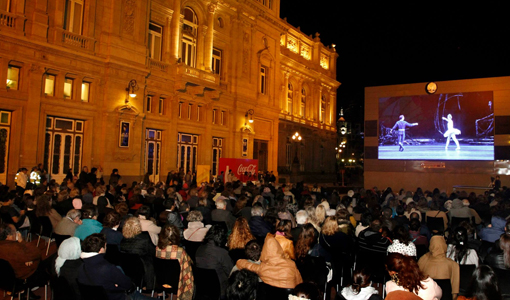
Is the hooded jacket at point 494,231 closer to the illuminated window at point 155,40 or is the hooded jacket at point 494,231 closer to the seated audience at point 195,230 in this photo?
the seated audience at point 195,230

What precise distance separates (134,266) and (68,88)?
15030mm

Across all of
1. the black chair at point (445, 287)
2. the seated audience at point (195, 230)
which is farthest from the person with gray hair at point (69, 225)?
the black chair at point (445, 287)

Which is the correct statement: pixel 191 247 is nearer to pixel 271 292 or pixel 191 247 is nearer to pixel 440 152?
pixel 271 292

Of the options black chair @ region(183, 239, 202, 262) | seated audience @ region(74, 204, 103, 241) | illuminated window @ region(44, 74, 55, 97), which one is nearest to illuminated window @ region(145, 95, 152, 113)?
illuminated window @ region(44, 74, 55, 97)

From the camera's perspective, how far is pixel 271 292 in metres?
4.74

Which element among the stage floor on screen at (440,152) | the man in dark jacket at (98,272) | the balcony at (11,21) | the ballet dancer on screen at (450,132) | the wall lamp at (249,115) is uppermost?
the balcony at (11,21)

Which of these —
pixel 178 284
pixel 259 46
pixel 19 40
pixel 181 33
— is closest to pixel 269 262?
pixel 178 284

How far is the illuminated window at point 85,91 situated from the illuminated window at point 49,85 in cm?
141

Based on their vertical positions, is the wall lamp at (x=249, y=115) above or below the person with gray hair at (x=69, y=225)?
above

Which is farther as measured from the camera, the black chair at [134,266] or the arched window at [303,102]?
the arched window at [303,102]

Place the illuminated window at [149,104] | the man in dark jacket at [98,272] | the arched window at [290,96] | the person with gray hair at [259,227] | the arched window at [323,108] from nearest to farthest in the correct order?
the man in dark jacket at [98,272]
the person with gray hair at [259,227]
the illuminated window at [149,104]
the arched window at [290,96]
the arched window at [323,108]

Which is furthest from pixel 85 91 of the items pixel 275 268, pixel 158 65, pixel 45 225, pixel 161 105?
pixel 275 268

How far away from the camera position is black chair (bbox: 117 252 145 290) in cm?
574

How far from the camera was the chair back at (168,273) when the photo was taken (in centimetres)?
549
